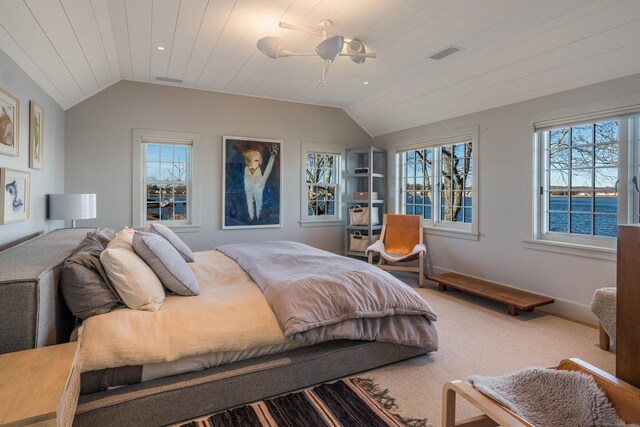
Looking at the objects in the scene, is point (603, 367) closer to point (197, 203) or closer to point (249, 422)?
point (249, 422)

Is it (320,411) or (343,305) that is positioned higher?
(343,305)

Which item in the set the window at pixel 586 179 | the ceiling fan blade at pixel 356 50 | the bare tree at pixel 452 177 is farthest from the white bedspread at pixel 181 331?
the bare tree at pixel 452 177

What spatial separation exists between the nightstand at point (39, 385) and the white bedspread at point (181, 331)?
0.16m

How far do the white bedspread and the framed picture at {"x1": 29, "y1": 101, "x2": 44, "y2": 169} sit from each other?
74.3 inches

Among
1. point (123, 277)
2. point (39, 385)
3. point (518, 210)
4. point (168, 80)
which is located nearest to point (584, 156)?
point (518, 210)

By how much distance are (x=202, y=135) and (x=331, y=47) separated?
8.79 feet

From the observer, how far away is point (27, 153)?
2719 mm

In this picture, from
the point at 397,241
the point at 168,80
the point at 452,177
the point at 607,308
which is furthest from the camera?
the point at 397,241

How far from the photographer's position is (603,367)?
2.37m

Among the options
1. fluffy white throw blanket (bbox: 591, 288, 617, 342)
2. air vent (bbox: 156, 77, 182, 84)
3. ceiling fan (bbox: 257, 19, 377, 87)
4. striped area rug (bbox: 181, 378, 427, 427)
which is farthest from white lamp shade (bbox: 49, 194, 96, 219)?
fluffy white throw blanket (bbox: 591, 288, 617, 342)

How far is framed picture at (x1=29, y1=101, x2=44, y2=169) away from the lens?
276 centimetres

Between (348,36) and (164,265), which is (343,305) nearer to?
(164,265)

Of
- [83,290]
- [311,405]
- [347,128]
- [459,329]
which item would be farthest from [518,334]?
[347,128]

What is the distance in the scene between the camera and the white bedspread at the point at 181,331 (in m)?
1.61
